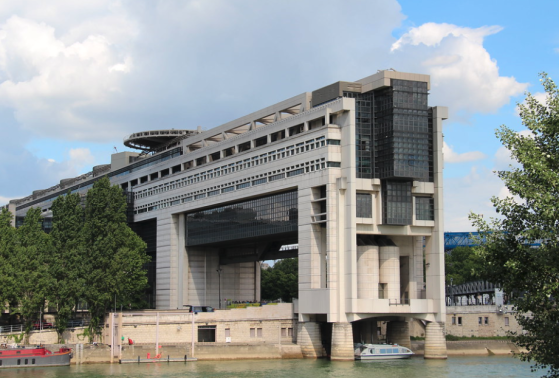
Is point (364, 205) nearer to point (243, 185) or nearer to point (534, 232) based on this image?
point (243, 185)

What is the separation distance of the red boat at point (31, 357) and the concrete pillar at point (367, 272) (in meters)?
40.4

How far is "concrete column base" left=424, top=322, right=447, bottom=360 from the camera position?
112750mm

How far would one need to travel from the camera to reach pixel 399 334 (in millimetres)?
124000

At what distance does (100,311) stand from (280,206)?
31373 mm

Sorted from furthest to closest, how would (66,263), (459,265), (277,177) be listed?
1. (459,265)
2. (277,177)
3. (66,263)

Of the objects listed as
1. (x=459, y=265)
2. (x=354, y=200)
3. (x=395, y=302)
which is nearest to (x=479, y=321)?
(x=395, y=302)

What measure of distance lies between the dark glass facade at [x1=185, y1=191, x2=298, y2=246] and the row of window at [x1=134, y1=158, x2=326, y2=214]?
2792 millimetres

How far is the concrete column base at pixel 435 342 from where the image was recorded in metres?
113

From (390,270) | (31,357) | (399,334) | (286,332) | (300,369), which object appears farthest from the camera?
(399,334)

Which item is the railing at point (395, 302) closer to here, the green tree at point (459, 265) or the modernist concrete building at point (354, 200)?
the modernist concrete building at point (354, 200)

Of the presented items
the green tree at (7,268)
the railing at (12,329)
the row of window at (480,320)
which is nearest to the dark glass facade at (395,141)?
the row of window at (480,320)

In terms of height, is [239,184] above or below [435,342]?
above

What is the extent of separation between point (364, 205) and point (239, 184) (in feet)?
95.5

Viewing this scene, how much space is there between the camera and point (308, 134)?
118125 millimetres
